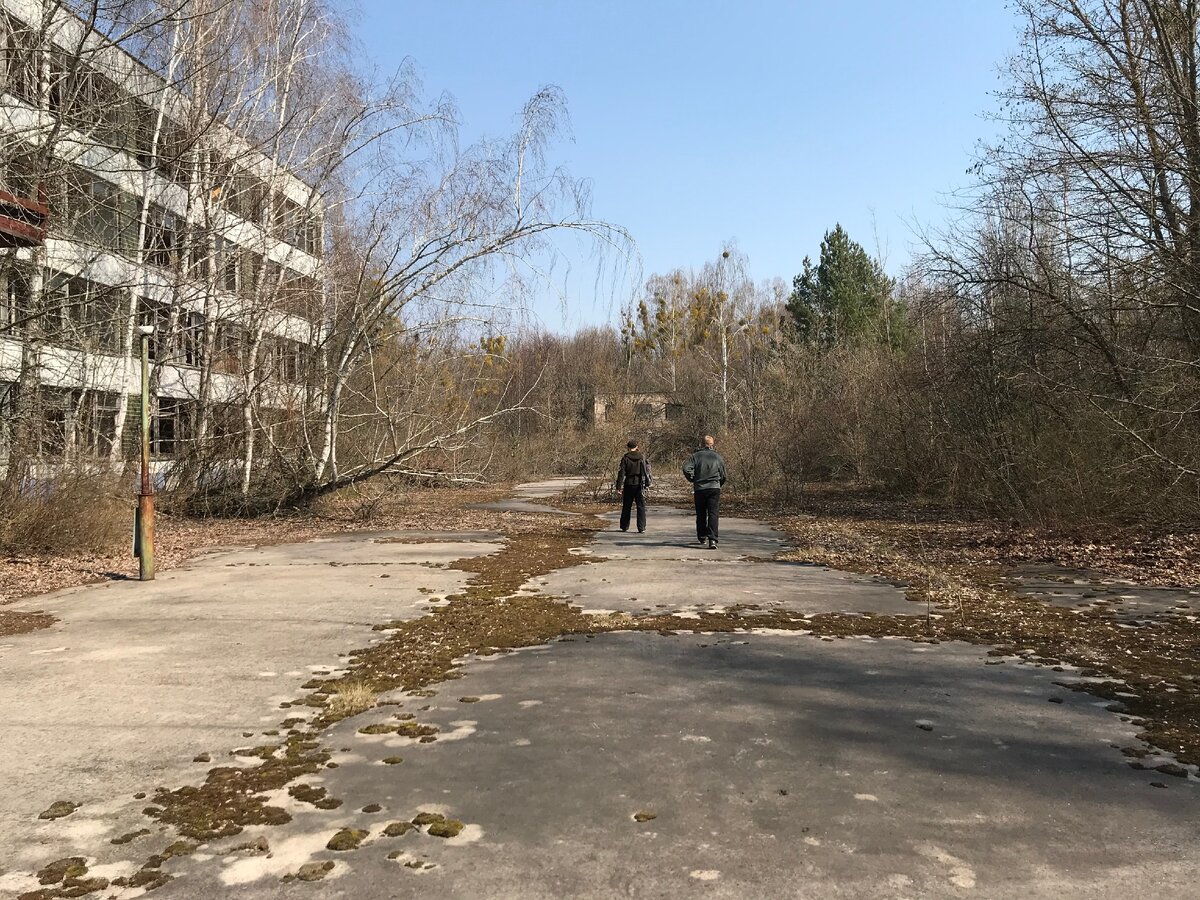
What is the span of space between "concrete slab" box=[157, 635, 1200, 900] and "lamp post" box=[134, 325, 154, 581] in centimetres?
644

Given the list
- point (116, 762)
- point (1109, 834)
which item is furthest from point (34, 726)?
point (1109, 834)

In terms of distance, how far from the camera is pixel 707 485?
14.5m

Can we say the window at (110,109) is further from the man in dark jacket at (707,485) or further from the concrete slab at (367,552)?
the man in dark jacket at (707,485)

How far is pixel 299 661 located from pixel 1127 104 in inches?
600

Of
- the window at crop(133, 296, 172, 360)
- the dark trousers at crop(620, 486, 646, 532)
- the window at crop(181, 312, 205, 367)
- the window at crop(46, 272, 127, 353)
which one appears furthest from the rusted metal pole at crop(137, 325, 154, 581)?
the window at crop(181, 312, 205, 367)

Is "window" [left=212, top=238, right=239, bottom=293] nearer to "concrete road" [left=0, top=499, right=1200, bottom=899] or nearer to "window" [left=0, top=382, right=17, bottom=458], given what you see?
"window" [left=0, top=382, right=17, bottom=458]

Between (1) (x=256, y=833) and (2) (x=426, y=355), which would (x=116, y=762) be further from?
(2) (x=426, y=355)

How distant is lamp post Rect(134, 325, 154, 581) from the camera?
34.6 feet

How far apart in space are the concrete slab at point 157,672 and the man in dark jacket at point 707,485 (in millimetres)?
4683

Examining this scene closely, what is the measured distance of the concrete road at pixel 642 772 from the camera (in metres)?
3.34

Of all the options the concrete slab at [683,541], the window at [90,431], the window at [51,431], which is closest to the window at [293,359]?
the window at [90,431]

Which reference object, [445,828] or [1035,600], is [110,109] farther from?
[1035,600]

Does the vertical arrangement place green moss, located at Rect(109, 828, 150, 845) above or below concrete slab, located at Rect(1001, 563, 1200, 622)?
below

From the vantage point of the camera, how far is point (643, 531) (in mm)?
17500
